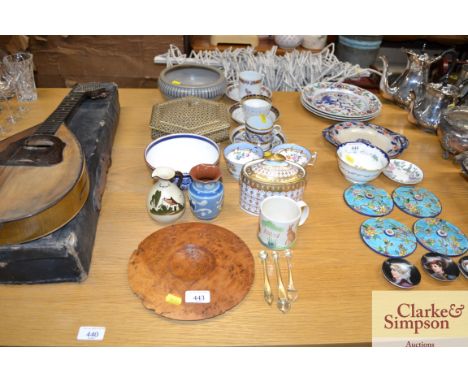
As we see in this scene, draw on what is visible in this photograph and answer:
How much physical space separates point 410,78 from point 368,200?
26.7 inches

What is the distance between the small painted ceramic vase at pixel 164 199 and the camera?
0.96m

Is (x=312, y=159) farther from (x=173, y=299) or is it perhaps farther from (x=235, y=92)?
(x=173, y=299)

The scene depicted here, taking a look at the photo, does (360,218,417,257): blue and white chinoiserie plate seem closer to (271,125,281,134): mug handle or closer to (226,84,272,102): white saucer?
(271,125,281,134): mug handle

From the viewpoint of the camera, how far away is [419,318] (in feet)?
2.64

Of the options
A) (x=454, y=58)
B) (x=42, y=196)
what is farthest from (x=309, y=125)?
(x=42, y=196)

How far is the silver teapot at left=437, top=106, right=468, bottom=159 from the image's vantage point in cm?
121

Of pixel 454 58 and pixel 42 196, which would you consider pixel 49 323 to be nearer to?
pixel 42 196

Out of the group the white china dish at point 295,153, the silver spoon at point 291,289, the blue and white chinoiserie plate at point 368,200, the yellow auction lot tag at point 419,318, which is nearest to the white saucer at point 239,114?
the white china dish at point 295,153

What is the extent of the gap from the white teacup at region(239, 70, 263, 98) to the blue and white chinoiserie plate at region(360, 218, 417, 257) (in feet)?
2.36

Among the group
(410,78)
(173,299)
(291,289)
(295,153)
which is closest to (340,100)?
(410,78)

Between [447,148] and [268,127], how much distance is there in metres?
0.60

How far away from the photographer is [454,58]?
1.46 metres

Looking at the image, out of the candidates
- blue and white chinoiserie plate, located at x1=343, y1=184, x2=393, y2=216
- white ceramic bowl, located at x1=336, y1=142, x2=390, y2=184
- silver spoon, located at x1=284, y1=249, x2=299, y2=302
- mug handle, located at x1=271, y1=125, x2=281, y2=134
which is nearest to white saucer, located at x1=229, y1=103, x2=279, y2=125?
mug handle, located at x1=271, y1=125, x2=281, y2=134

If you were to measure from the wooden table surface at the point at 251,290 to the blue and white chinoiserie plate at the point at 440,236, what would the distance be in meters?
0.03
